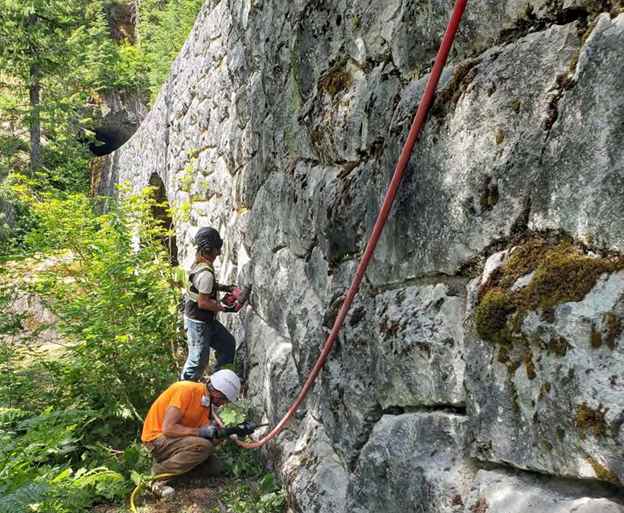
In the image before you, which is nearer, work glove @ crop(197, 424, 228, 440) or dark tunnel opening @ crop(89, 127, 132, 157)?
work glove @ crop(197, 424, 228, 440)

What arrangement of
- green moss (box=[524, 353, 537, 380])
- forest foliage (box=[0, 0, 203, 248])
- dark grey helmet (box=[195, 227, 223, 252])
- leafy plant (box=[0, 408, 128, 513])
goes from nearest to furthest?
green moss (box=[524, 353, 537, 380]) → leafy plant (box=[0, 408, 128, 513]) → dark grey helmet (box=[195, 227, 223, 252]) → forest foliage (box=[0, 0, 203, 248])

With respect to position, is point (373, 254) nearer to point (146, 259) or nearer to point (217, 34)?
point (146, 259)

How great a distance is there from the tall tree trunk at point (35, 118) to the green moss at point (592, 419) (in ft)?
55.8

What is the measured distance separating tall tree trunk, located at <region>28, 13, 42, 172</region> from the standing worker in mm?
12916

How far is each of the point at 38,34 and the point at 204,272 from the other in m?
14.3

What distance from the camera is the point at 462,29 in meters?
1.85

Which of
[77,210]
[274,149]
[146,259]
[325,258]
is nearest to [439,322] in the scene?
[325,258]

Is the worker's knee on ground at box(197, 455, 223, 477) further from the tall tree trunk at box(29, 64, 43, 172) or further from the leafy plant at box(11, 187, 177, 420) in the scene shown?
the tall tree trunk at box(29, 64, 43, 172)

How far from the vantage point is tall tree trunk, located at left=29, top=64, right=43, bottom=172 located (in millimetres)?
15641

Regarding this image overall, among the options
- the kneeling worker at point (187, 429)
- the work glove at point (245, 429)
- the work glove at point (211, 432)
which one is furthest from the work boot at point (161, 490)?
the work glove at point (245, 429)

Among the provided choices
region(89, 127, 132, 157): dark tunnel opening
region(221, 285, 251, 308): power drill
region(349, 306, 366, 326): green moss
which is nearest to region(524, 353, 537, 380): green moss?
region(349, 306, 366, 326): green moss

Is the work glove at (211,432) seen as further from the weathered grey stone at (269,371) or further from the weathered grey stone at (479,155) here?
the weathered grey stone at (479,155)

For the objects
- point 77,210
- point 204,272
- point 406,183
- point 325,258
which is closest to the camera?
point 406,183

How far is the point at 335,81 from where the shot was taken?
2.86 m
